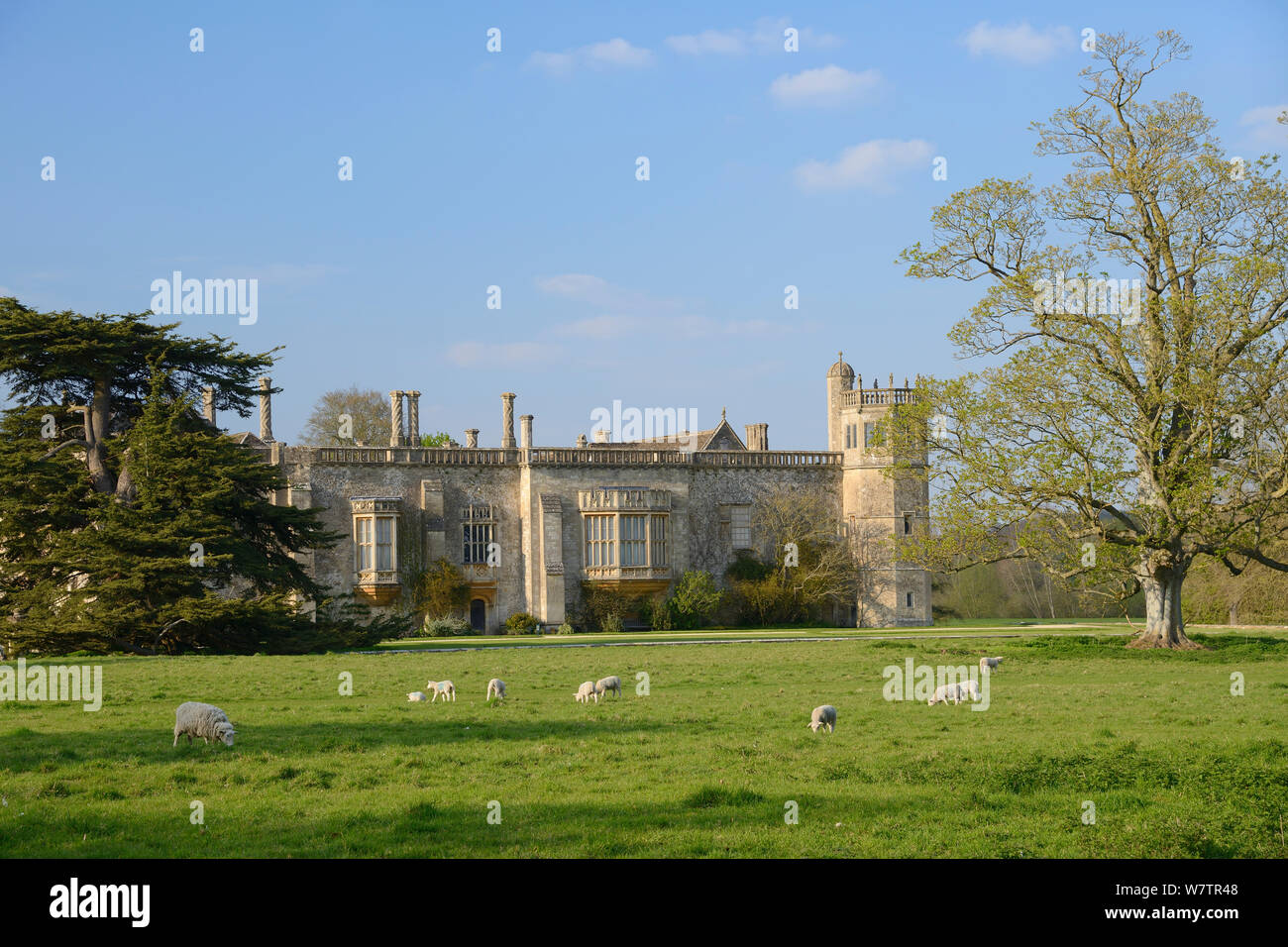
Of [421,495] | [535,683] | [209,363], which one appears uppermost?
[209,363]

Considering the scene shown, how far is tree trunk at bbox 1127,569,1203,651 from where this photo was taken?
27.8m

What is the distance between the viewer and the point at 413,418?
51.4m

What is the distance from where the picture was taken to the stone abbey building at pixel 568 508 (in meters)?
46.1

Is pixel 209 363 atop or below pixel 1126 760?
atop

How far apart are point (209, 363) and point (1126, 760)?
27513 mm

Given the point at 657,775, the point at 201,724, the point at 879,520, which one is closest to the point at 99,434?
the point at 201,724

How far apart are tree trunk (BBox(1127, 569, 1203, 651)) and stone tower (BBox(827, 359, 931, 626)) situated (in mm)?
21376

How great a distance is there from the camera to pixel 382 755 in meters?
12.2

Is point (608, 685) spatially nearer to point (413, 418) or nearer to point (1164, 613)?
point (1164, 613)

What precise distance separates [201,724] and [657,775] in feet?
15.8

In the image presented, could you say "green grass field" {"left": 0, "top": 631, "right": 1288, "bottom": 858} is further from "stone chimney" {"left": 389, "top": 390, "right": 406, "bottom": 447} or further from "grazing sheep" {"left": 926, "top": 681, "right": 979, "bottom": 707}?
"stone chimney" {"left": 389, "top": 390, "right": 406, "bottom": 447}
